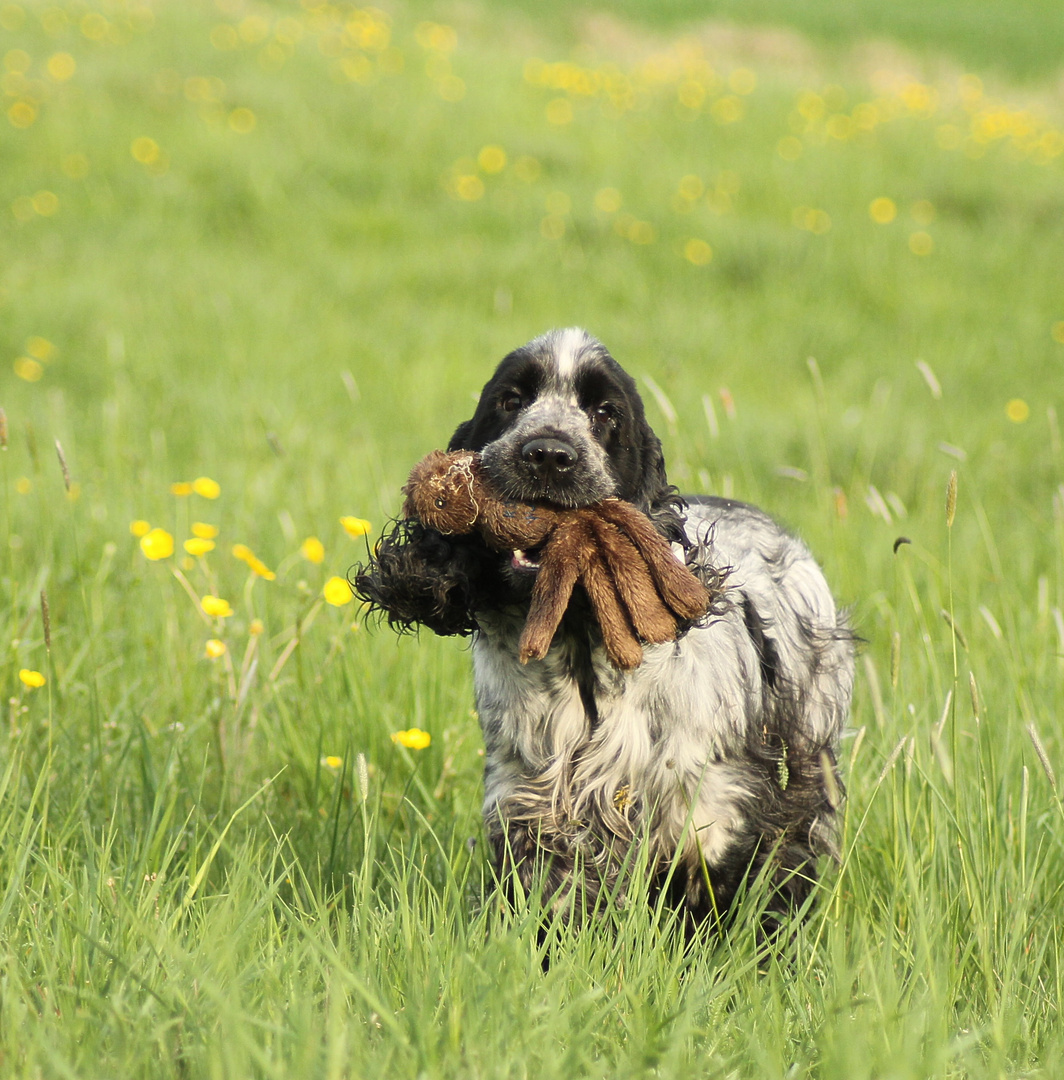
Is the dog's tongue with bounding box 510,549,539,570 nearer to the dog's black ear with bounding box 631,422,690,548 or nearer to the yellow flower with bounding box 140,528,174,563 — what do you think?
the dog's black ear with bounding box 631,422,690,548

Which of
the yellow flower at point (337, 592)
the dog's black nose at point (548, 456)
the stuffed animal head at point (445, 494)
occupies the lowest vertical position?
the yellow flower at point (337, 592)

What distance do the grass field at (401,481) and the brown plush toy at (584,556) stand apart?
482 millimetres

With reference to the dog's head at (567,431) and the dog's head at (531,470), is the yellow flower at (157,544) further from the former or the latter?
the dog's head at (567,431)

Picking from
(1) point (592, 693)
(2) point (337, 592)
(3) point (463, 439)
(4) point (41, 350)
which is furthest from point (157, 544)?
(4) point (41, 350)

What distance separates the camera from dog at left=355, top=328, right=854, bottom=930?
245cm

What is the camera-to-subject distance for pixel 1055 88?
17.3 meters

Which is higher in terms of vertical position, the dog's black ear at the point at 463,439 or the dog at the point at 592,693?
the dog's black ear at the point at 463,439

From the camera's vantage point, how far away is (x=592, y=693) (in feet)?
8.25

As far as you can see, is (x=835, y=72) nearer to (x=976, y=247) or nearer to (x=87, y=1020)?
(x=976, y=247)

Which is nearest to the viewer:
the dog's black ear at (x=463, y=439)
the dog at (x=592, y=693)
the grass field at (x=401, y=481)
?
the grass field at (x=401, y=481)

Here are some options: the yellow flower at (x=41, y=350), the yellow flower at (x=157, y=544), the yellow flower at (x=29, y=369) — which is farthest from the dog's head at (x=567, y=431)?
the yellow flower at (x=41, y=350)

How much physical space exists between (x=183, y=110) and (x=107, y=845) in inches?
365

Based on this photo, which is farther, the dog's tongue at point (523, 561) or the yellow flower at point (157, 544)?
the yellow flower at point (157, 544)

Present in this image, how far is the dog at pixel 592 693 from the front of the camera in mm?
2451
